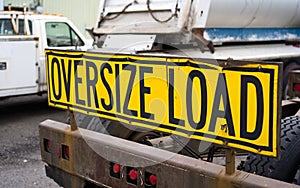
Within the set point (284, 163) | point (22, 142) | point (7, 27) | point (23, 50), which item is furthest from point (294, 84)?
point (7, 27)

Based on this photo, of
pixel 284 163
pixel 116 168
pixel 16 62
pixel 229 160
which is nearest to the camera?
pixel 229 160

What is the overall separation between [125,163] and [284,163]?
3.23 ft

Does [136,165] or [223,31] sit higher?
[223,31]

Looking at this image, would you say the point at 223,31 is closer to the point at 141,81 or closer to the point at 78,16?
the point at 141,81

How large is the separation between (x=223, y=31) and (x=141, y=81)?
5.08 m

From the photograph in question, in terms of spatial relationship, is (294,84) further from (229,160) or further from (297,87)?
(229,160)

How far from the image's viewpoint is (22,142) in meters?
7.18

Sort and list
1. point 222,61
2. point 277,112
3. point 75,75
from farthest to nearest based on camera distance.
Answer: point 75,75 → point 222,61 → point 277,112

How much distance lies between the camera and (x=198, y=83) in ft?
8.17

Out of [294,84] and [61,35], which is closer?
[294,84]

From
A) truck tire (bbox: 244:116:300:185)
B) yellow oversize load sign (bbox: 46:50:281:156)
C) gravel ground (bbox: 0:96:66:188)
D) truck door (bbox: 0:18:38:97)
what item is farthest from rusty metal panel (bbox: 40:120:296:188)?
truck door (bbox: 0:18:38:97)

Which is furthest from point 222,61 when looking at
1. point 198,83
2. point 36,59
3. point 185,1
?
point 36,59

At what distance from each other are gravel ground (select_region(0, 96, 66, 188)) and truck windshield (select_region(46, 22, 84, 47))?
55.8 inches

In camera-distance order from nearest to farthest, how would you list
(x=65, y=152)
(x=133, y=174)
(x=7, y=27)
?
(x=133, y=174)
(x=65, y=152)
(x=7, y=27)
